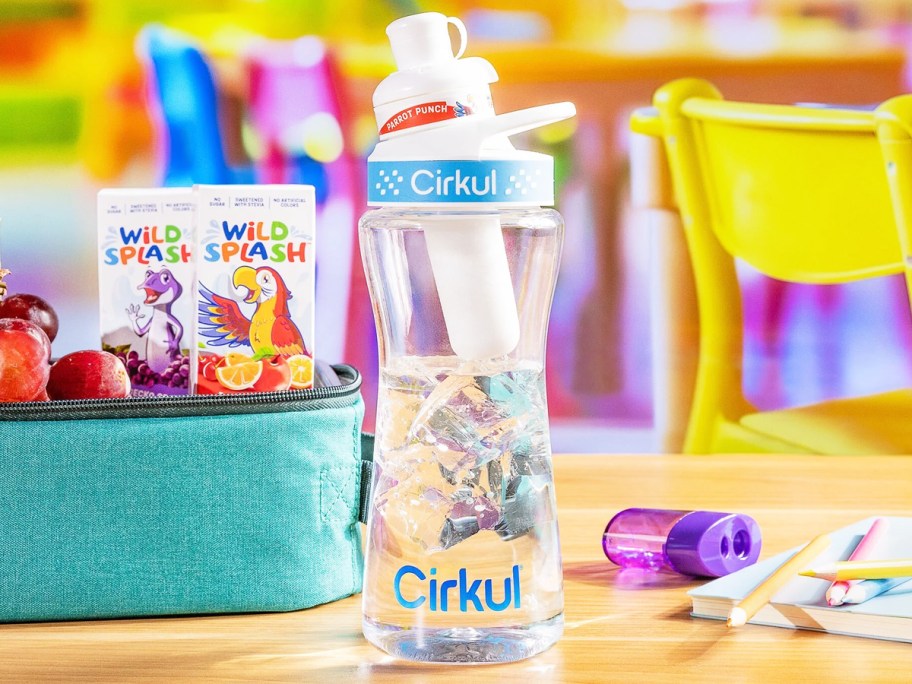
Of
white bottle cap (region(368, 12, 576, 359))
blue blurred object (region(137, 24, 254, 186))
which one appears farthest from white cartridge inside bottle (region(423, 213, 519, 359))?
blue blurred object (region(137, 24, 254, 186))

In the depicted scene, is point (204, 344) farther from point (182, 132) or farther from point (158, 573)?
point (182, 132)

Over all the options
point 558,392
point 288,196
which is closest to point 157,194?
point 288,196

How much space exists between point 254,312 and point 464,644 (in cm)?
26

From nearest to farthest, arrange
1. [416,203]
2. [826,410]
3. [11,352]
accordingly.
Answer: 1. [416,203]
2. [11,352]
3. [826,410]

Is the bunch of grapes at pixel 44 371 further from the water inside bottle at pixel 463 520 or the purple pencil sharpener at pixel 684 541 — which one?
the purple pencil sharpener at pixel 684 541

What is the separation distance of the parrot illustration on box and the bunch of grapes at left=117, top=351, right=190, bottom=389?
0.04 m

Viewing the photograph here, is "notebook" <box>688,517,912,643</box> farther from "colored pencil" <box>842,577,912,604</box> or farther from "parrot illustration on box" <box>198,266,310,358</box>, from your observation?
"parrot illustration on box" <box>198,266,310,358</box>

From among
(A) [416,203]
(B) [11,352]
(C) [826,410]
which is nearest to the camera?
(A) [416,203]

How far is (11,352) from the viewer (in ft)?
2.48

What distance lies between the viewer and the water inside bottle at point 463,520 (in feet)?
2.21

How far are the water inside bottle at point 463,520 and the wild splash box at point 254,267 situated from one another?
11 cm

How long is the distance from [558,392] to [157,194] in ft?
4.82

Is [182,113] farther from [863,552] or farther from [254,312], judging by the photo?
[863,552]

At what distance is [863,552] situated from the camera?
2.66ft
